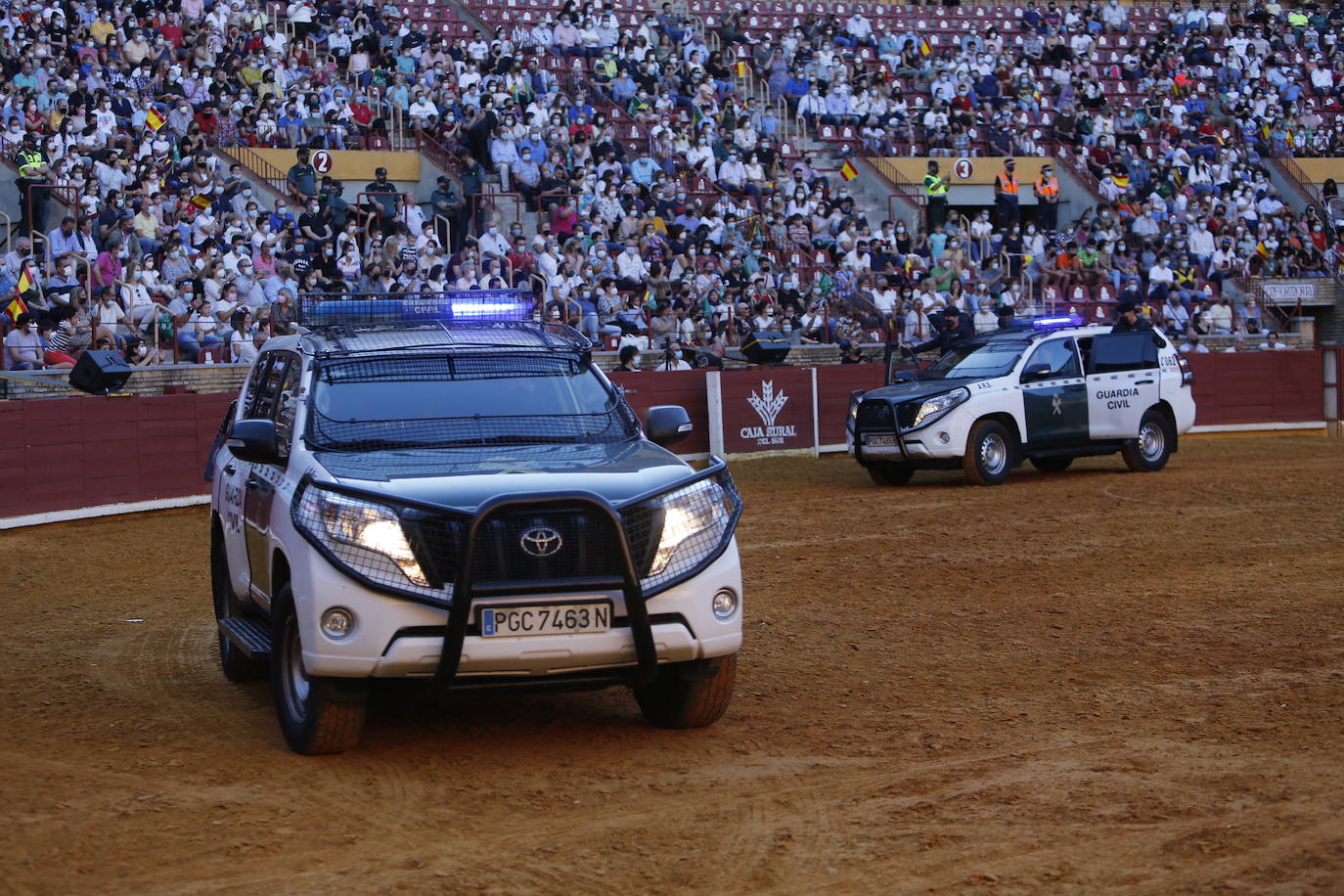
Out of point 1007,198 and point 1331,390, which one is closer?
point 1331,390

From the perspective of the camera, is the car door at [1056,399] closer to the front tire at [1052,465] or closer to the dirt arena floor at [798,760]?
the front tire at [1052,465]

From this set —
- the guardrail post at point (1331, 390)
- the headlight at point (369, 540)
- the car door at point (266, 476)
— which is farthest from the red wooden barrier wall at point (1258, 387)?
the headlight at point (369, 540)

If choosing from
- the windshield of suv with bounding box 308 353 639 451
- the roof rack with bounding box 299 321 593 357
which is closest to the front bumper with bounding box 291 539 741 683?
the windshield of suv with bounding box 308 353 639 451

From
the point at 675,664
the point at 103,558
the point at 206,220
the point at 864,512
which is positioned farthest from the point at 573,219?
the point at 675,664

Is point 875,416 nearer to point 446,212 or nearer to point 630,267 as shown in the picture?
point 630,267

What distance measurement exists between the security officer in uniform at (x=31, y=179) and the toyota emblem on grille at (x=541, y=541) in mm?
18643

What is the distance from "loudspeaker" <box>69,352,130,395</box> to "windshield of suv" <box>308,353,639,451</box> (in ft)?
37.5

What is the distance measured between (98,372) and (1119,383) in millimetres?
12373

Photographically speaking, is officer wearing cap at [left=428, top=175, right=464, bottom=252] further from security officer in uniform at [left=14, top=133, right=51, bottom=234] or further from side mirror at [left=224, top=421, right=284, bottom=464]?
side mirror at [left=224, top=421, right=284, bottom=464]

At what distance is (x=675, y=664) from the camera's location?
7.26m

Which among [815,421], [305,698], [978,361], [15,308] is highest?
[15,308]

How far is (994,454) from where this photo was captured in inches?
773

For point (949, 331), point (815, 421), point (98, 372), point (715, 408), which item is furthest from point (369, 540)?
point (815, 421)

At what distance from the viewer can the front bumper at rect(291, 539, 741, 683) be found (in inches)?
259
